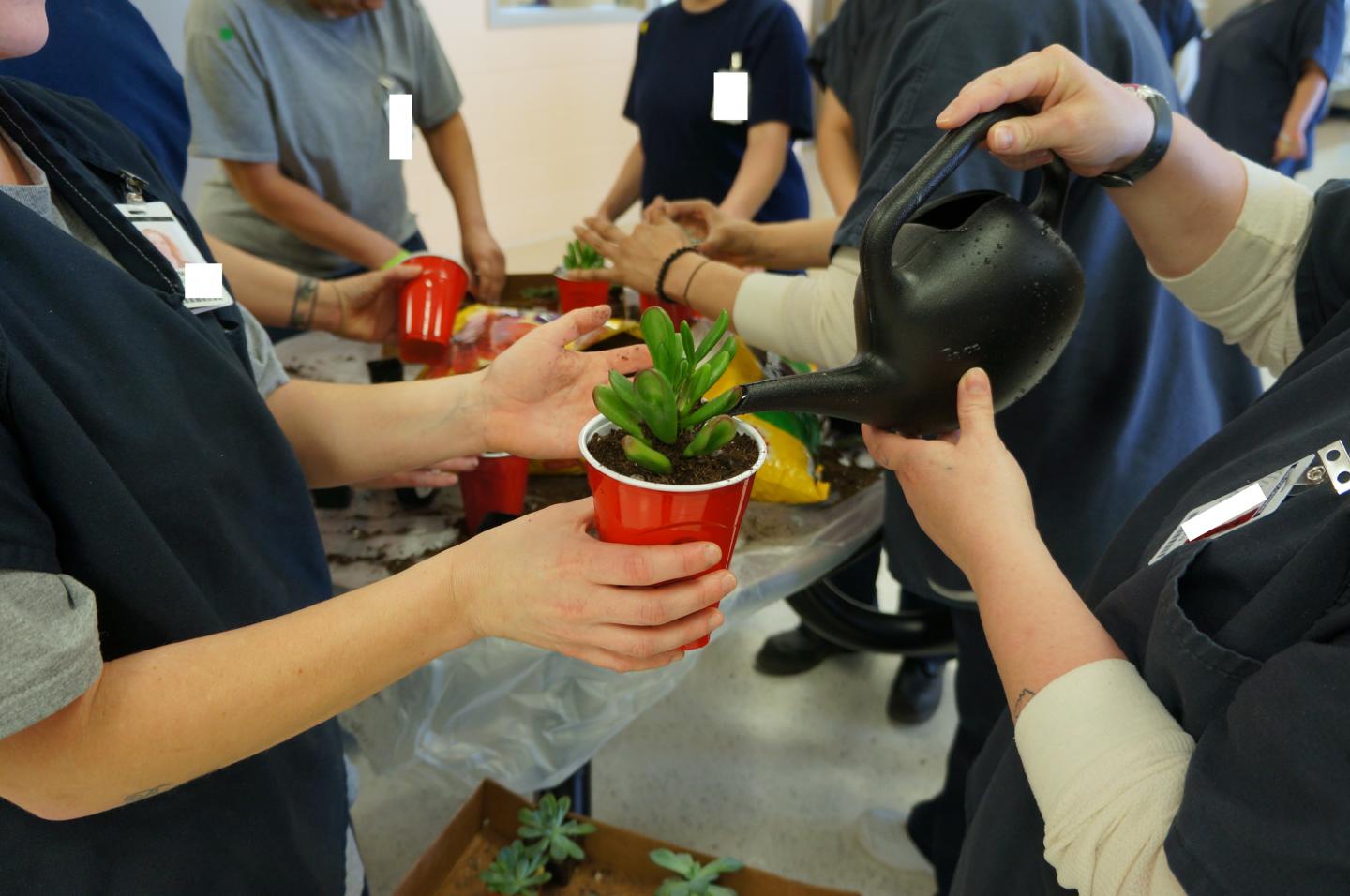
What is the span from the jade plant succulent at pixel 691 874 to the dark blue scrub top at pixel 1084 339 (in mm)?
489

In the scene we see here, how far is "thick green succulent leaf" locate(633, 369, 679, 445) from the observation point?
24.0 inches

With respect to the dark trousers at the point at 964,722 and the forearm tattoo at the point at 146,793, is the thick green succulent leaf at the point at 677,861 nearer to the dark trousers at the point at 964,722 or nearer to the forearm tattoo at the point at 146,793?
the dark trousers at the point at 964,722

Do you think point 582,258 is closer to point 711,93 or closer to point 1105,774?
point 711,93

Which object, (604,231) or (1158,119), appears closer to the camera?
(1158,119)

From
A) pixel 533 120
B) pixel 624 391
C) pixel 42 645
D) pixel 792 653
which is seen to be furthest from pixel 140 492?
pixel 533 120

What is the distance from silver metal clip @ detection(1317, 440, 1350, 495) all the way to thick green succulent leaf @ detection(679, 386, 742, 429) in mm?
414

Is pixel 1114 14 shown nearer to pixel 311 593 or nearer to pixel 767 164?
pixel 311 593

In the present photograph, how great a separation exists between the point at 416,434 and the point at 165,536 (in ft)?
1.10

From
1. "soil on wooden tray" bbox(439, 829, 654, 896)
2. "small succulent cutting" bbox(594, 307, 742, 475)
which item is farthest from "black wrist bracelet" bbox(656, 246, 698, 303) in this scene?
"soil on wooden tray" bbox(439, 829, 654, 896)

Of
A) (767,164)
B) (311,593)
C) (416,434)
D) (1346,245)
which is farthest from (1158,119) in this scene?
(767,164)

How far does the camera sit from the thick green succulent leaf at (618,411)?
24.6 inches

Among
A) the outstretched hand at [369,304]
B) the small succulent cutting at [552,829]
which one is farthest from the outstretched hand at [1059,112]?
the small succulent cutting at [552,829]

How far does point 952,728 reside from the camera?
2.02m

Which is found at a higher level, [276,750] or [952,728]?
[276,750]
